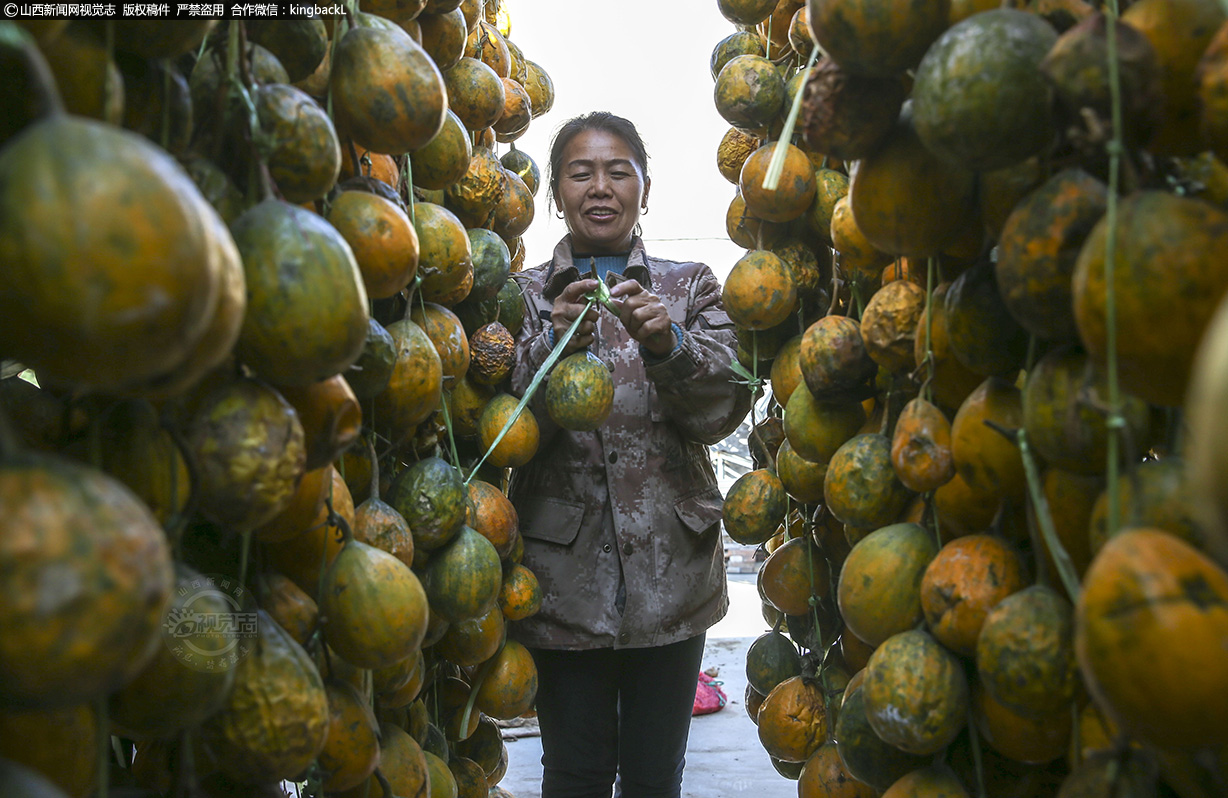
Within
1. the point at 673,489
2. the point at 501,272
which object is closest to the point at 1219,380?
the point at 501,272

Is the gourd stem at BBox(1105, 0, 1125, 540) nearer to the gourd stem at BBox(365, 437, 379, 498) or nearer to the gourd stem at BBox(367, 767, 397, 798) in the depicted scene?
the gourd stem at BBox(367, 767, 397, 798)

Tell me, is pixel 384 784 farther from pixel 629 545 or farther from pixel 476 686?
pixel 629 545

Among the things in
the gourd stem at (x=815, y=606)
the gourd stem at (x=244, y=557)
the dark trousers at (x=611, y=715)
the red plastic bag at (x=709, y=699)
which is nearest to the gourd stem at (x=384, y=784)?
the gourd stem at (x=244, y=557)

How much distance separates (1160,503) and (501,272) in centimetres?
155

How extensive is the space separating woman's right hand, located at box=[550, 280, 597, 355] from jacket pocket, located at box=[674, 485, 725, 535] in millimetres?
580

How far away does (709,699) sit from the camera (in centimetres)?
478

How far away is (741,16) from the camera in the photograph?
2115mm

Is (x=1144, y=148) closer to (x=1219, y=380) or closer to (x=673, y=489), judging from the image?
(x=1219, y=380)

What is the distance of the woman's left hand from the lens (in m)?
2.43

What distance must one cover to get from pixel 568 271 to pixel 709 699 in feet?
9.07

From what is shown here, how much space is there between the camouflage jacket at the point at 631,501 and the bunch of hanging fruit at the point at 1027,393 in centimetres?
85

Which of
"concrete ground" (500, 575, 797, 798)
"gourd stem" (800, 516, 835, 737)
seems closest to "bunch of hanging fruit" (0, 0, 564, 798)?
"gourd stem" (800, 516, 835, 737)

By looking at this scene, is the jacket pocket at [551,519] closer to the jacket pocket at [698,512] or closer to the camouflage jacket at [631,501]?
the camouflage jacket at [631,501]

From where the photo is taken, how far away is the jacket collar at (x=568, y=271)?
2.86 m
